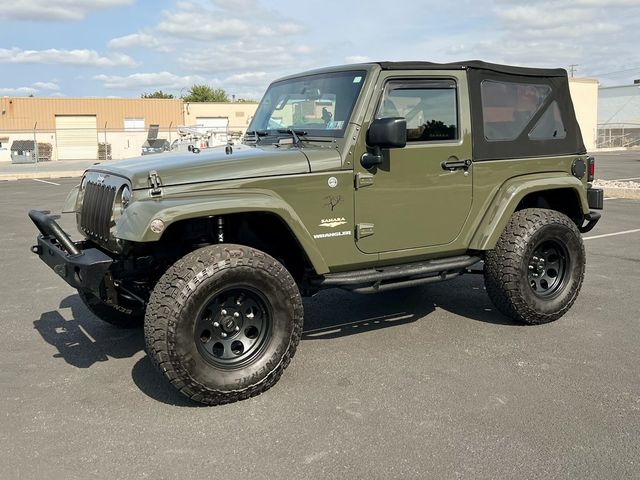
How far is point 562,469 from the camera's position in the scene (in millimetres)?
2945

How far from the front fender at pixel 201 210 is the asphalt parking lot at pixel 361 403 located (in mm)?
1002

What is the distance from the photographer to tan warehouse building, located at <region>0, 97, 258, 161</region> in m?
39.7

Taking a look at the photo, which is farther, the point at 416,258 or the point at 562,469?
the point at 416,258

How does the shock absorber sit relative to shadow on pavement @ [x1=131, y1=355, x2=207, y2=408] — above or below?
above

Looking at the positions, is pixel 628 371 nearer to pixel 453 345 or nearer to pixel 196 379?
pixel 453 345

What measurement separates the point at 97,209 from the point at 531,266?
137 inches

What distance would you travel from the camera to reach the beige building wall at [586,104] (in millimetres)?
50156

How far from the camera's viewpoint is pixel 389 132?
13.2 ft

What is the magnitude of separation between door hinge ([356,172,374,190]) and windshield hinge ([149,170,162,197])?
4.38 feet

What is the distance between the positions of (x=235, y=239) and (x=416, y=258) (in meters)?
1.38

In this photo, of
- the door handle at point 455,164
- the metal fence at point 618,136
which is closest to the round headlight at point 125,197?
the door handle at point 455,164

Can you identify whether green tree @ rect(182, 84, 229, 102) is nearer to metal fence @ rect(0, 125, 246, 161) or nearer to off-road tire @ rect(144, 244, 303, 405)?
metal fence @ rect(0, 125, 246, 161)

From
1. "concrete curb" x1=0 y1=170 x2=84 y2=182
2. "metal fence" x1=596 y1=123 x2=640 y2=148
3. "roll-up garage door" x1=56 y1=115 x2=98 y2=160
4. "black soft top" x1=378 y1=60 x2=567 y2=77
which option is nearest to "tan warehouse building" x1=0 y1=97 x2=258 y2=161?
"roll-up garage door" x1=56 y1=115 x2=98 y2=160

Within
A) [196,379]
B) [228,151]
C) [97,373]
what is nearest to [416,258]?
[228,151]
